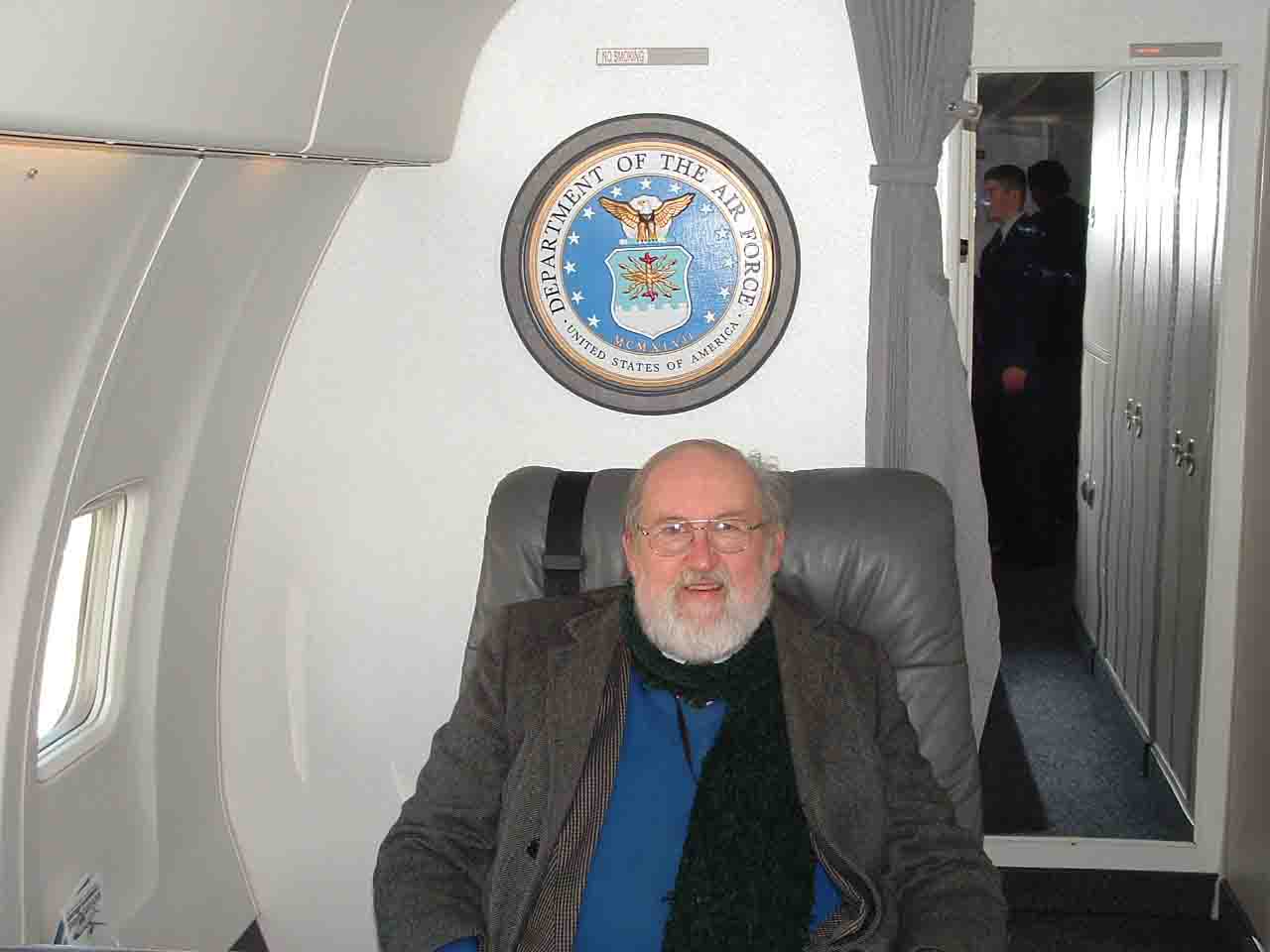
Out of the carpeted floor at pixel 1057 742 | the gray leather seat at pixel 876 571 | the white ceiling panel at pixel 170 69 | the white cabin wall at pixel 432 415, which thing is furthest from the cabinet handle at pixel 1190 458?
the white ceiling panel at pixel 170 69

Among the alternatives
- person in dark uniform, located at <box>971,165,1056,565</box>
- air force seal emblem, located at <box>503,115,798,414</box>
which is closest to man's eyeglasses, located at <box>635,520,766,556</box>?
air force seal emblem, located at <box>503,115,798,414</box>

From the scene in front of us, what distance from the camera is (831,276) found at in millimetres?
3840

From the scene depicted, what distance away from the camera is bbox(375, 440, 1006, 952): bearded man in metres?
2.57

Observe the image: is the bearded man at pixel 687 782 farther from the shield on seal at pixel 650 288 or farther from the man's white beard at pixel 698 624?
the shield on seal at pixel 650 288

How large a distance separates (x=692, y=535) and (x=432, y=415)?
4.51 ft

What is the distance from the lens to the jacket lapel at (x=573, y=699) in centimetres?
263

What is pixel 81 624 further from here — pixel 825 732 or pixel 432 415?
pixel 825 732

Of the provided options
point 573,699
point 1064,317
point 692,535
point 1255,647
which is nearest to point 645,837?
point 573,699

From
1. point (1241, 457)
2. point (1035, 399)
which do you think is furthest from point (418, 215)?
point (1035, 399)

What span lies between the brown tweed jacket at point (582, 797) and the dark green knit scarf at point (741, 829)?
0.05 meters

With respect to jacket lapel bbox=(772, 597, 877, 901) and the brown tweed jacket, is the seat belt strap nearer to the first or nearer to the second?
the brown tweed jacket

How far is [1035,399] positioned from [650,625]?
12.2 ft

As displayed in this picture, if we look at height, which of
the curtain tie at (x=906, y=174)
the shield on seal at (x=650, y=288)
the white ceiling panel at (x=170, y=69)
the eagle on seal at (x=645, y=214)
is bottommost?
the shield on seal at (x=650, y=288)

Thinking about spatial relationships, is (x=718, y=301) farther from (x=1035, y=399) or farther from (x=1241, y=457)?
(x=1035, y=399)
